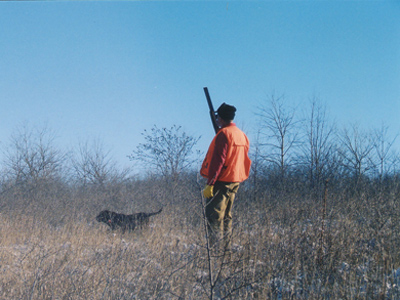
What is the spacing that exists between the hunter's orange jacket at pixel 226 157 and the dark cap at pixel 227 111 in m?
0.10

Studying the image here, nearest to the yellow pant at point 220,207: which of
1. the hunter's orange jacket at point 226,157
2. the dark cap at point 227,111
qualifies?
the hunter's orange jacket at point 226,157

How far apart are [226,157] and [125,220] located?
2.88 m

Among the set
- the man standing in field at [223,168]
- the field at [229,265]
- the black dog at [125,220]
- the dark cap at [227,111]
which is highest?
the dark cap at [227,111]

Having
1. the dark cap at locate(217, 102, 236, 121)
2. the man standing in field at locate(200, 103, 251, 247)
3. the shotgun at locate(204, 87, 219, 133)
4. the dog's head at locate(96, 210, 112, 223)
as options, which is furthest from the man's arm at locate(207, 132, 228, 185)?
the dog's head at locate(96, 210, 112, 223)

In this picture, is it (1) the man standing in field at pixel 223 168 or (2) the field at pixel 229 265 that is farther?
(1) the man standing in field at pixel 223 168

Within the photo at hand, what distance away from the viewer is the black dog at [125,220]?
248 inches

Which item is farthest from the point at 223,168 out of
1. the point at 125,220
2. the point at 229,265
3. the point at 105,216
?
the point at 105,216

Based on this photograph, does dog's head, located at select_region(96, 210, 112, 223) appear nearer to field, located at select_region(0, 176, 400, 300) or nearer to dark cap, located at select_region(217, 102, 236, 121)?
field, located at select_region(0, 176, 400, 300)

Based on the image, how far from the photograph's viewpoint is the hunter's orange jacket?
4359 mm

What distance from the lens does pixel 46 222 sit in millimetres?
6879

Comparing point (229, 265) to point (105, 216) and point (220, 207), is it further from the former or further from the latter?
point (105, 216)

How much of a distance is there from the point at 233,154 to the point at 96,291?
2.30 metres

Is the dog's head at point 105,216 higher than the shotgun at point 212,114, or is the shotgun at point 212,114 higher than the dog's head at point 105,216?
the shotgun at point 212,114

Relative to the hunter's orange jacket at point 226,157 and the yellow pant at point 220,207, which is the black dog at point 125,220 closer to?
the yellow pant at point 220,207
